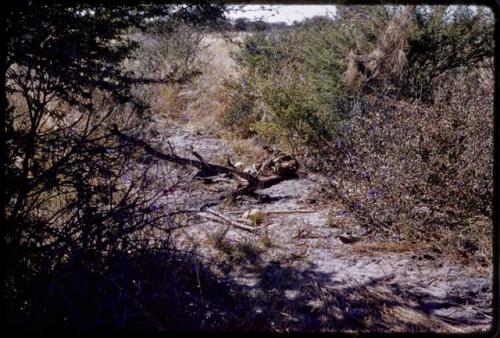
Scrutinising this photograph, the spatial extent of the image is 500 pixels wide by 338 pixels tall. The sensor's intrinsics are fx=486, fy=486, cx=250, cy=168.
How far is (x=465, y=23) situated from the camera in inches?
252

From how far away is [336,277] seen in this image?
359cm

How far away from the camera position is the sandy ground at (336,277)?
121 inches

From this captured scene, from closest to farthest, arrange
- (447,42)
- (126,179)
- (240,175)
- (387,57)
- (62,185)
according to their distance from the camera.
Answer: (62,185)
(126,179)
(240,175)
(387,57)
(447,42)

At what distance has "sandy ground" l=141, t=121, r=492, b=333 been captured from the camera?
121 inches

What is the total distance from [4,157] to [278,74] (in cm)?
586

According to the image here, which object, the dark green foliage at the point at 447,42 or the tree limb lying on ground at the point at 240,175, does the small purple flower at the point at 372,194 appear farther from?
the dark green foliage at the point at 447,42

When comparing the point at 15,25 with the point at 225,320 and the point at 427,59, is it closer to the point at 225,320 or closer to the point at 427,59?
the point at 225,320

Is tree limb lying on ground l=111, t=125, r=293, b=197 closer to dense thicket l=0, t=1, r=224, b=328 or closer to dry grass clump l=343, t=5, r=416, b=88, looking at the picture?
dry grass clump l=343, t=5, r=416, b=88

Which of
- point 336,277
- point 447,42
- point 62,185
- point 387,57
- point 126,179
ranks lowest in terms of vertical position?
point 336,277

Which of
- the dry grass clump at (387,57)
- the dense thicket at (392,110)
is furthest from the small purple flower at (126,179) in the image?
the dry grass clump at (387,57)

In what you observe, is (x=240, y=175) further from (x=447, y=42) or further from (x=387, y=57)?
(x=447, y=42)

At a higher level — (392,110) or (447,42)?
(447,42)

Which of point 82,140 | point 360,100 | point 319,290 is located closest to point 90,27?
point 82,140

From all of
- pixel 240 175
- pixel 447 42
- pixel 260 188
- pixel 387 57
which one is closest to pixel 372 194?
pixel 260 188
